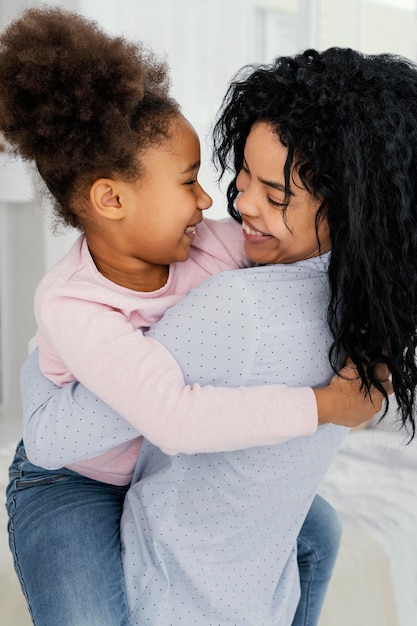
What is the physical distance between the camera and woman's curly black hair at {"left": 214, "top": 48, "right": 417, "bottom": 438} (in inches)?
39.8

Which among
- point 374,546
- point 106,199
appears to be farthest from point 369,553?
point 106,199

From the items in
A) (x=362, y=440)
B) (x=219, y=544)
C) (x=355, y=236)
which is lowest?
(x=362, y=440)

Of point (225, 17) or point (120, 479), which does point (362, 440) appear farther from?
point (225, 17)

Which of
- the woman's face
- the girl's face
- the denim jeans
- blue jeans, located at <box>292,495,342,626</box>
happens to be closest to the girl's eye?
the woman's face

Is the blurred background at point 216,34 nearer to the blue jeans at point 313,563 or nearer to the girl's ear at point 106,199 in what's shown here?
the blue jeans at point 313,563

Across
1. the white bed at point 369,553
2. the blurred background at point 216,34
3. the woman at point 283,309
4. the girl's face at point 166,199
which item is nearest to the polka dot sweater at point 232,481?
the woman at point 283,309

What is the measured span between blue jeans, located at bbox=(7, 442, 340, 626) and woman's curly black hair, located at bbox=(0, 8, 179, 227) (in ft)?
1.47

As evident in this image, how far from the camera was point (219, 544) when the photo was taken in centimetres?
113

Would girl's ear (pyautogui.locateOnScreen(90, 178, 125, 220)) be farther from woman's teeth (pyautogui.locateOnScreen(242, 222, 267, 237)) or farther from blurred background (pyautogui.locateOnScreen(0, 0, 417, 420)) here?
blurred background (pyautogui.locateOnScreen(0, 0, 417, 420))

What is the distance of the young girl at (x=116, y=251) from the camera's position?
0.99m

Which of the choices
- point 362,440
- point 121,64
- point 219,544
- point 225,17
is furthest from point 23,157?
point 225,17

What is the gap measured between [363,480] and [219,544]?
1107 mm

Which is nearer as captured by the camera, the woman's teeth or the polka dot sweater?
the polka dot sweater

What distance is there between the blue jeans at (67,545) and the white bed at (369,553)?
416 mm
